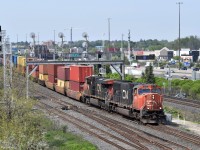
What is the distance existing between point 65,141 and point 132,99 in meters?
10.5

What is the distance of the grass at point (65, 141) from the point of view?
24.5 meters

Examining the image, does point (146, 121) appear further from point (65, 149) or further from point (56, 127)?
point (65, 149)

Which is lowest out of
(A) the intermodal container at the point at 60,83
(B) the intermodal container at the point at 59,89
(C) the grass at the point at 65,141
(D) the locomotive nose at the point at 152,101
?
(B) the intermodal container at the point at 59,89

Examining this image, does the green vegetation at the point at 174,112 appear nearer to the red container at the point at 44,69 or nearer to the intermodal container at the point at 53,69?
the intermodal container at the point at 53,69

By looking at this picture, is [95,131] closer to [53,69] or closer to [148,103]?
[148,103]

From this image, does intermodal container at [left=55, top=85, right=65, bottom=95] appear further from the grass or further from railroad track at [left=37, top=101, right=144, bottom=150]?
the grass

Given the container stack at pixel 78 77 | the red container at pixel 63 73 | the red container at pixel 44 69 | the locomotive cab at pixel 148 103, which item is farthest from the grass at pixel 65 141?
the red container at pixel 44 69

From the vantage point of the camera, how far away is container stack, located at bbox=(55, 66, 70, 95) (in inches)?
2275

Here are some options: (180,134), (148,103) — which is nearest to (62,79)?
(148,103)

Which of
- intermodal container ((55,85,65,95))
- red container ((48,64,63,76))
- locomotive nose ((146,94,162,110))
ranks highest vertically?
red container ((48,64,63,76))

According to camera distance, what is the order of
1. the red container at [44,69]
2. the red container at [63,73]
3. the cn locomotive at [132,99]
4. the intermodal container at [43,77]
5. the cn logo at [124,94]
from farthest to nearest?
the intermodal container at [43,77] → the red container at [44,69] → the red container at [63,73] → the cn logo at [124,94] → the cn locomotive at [132,99]

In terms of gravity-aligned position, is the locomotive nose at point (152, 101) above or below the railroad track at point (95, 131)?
above

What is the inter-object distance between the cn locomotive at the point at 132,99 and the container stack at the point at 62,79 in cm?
1290

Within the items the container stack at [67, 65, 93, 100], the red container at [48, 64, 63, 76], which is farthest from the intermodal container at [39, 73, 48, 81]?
the container stack at [67, 65, 93, 100]
